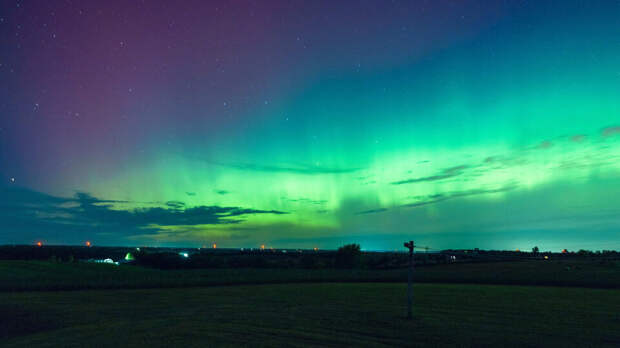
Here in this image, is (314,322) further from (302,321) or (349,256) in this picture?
(349,256)

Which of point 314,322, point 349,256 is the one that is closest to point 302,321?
point 314,322

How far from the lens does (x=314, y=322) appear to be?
1861 centimetres

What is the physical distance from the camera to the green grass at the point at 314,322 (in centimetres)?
1513

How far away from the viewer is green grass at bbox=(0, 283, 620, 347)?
49.6ft

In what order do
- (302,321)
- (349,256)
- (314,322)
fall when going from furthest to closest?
(349,256)
(302,321)
(314,322)

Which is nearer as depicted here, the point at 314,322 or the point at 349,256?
the point at 314,322

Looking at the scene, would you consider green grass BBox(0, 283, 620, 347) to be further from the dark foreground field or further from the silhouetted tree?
the silhouetted tree

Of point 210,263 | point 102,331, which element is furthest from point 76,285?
point 210,263

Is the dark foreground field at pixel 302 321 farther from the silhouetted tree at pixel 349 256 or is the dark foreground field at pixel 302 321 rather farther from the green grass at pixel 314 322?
the silhouetted tree at pixel 349 256

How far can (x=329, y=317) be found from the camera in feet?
66.1

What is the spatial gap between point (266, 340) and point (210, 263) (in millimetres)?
98076

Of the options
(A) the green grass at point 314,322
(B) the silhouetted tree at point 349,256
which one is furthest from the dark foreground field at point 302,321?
(B) the silhouetted tree at point 349,256

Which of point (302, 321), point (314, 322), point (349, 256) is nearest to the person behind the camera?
point (314, 322)

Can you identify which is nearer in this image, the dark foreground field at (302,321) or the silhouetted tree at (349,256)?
the dark foreground field at (302,321)
